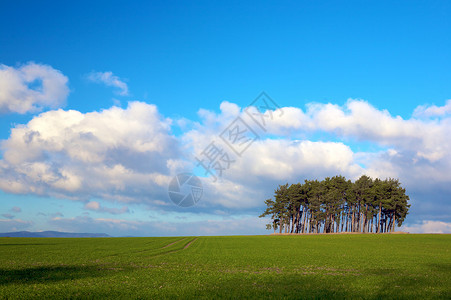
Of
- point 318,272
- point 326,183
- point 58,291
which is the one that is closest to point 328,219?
point 326,183

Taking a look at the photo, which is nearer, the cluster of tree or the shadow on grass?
the shadow on grass

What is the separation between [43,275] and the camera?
82.6 ft

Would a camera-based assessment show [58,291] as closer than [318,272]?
Yes

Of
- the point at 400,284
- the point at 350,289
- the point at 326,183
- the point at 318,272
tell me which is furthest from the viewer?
the point at 326,183

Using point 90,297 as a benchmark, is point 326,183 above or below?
above

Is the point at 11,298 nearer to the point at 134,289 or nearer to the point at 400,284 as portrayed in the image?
the point at 134,289

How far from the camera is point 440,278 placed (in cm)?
2544

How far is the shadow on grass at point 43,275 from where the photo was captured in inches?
893

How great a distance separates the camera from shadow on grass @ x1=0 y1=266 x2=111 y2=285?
22.7 meters

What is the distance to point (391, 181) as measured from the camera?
126062 mm

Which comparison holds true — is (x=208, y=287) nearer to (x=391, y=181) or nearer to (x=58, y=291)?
(x=58, y=291)

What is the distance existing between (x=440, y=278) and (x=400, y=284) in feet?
18.2

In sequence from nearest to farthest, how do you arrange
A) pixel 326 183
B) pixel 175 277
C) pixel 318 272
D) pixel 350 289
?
pixel 350 289, pixel 175 277, pixel 318 272, pixel 326 183

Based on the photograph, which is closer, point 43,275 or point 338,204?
point 43,275
